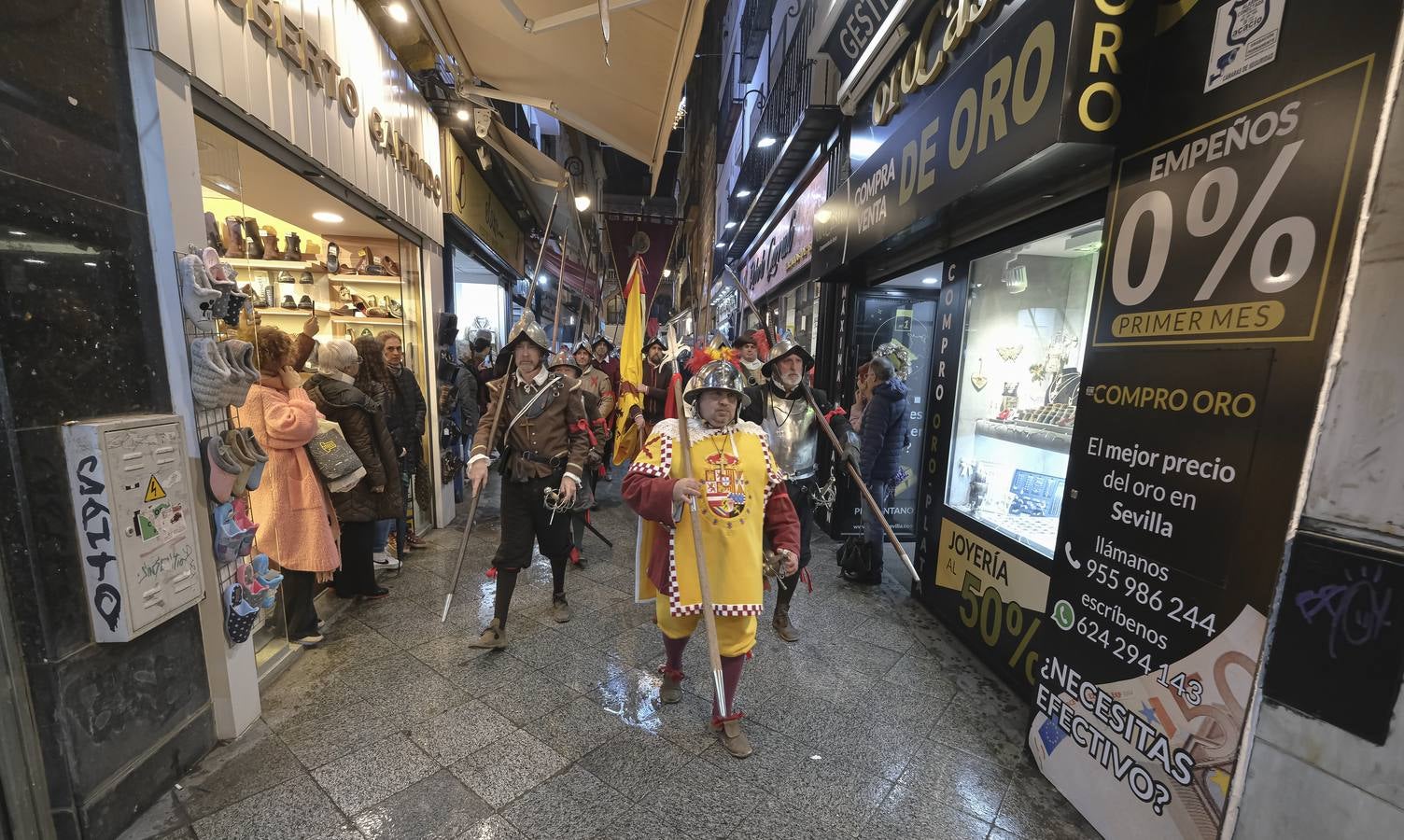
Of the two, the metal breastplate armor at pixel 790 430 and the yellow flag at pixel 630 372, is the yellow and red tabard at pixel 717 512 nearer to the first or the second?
the metal breastplate armor at pixel 790 430

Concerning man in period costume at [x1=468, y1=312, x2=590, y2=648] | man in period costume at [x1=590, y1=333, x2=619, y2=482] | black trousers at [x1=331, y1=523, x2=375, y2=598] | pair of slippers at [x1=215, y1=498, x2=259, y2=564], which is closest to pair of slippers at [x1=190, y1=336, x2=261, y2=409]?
pair of slippers at [x1=215, y1=498, x2=259, y2=564]

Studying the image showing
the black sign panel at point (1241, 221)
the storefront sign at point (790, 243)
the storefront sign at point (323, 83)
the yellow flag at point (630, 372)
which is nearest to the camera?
the black sign panel at point (1241, 221)

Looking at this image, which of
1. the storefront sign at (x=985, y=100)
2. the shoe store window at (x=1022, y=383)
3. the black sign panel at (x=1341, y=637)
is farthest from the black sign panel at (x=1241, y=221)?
the shoe store window at (x=1022, y=383)

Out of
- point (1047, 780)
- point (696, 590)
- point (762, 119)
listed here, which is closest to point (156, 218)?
point (696, 590)

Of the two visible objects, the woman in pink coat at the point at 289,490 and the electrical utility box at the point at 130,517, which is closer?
the electrical utility box at the point at 130,517

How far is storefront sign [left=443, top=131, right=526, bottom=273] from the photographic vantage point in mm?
6012

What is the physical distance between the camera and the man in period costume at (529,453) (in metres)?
3.40

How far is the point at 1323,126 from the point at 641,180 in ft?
108

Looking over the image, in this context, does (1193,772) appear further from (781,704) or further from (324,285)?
(324,285)

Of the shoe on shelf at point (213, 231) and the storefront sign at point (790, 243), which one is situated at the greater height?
the storefront sign at point (790, 243)

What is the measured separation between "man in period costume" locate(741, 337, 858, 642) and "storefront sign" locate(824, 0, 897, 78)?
11.3 ft

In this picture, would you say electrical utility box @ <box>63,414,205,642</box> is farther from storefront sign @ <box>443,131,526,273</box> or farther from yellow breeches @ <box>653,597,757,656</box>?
storefront sign @ <box>443,131,526,273</box>

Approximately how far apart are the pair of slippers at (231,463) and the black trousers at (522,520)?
1.32 m

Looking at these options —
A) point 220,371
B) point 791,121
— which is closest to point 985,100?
point 220,371
